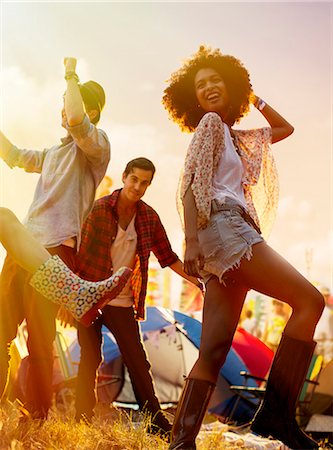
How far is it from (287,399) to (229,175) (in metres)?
0.96

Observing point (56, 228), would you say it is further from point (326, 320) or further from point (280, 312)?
point (326, 320)

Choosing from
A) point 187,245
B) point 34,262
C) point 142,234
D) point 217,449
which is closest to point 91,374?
point 142,234

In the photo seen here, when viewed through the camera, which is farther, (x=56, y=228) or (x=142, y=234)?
(x=142, y=234)

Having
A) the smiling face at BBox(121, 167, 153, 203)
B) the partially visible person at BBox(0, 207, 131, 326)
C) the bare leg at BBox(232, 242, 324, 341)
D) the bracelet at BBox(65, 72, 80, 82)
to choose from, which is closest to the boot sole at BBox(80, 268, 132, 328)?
the partially visible person at BBox(0, 207, 131, 326)

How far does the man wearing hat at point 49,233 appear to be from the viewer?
2877mm

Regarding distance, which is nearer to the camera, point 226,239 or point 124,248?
point 226,239

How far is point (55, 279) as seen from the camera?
2.64 m

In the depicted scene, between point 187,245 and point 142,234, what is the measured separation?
4.38ft

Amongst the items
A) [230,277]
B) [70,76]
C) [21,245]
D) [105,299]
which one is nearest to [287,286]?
[230,277]

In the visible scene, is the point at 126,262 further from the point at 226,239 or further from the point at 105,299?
the point at 226,239

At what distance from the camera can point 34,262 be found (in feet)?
8.72

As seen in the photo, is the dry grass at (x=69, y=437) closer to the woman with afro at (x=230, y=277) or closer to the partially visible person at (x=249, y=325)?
the woman with afro at (x=230, y=277)

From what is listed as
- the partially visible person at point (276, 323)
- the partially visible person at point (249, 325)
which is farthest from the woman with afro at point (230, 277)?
the partially visible person at point (276, 323)

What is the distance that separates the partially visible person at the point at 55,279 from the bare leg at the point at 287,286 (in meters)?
0.54
